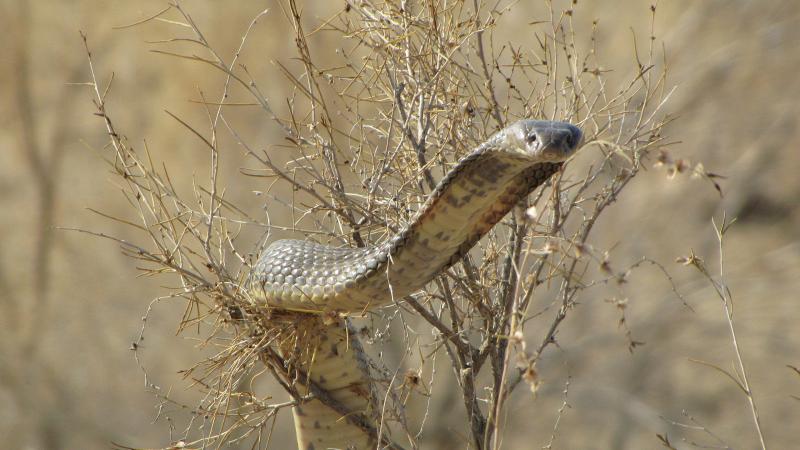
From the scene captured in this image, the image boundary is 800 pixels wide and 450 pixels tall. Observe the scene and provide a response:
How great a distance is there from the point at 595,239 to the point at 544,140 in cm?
507

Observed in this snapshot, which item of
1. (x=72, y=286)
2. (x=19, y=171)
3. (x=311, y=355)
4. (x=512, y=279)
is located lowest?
(x=311, y=355)

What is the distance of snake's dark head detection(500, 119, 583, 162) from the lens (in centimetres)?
218

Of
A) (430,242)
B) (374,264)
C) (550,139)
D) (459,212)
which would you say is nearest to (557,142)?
(550,139)

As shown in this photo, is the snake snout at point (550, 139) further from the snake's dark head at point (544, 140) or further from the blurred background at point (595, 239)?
the blurred background at point (595, 239)

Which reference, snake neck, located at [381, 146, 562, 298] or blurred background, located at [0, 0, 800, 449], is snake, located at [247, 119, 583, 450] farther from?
blurred background, located at [0, 0, 800, 449]

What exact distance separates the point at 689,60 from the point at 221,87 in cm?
320

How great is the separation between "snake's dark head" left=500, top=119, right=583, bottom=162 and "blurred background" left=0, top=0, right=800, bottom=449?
451 cm

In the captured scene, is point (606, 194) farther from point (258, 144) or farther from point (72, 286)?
point (72, 286)

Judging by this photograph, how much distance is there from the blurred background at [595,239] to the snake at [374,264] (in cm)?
336

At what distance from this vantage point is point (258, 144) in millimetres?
7707

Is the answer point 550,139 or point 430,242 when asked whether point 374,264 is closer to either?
point 430,242

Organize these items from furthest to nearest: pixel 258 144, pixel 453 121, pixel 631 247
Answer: pixel 258 144 → pixel 631 247 → pixel 453 121

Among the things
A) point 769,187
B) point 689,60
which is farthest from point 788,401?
point 689,60

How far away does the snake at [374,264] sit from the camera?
2.35 m
